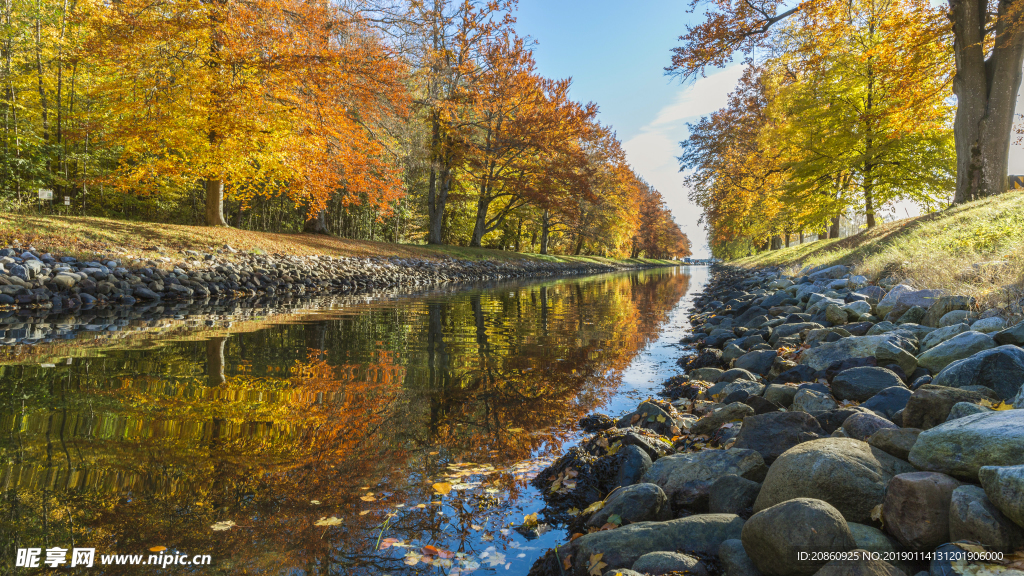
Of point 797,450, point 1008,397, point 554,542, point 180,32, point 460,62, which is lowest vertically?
point 554,542

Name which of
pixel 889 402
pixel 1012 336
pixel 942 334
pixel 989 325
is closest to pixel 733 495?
pixel 889 402

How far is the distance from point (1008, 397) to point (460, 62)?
73.7ft

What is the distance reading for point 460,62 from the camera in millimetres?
21859

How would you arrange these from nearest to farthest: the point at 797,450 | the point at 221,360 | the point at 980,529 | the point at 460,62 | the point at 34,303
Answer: the point at 980,529 < the point at 797,450 < the point at 221,360 < the point at 34,303 < the point at 460,62

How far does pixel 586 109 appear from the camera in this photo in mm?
29391

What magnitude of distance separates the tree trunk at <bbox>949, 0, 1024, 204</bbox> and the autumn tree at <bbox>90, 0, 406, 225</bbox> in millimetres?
13612

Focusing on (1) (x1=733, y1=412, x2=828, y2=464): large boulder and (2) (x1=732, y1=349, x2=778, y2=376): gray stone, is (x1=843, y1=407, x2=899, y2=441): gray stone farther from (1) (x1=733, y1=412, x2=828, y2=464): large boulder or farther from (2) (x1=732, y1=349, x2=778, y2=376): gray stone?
(2) (x1=732, y1=349, x2=778, y2=376): gray stone

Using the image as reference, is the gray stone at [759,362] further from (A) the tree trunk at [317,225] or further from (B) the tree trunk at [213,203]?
(A) the tree trunk at [317,225]

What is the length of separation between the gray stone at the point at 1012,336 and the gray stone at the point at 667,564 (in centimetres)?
340

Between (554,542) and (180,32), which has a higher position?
(180,32)

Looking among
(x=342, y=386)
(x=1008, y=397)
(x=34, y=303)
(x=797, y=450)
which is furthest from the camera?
(x=34, y=303)

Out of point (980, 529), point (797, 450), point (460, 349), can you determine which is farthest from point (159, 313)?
point (980, 529)

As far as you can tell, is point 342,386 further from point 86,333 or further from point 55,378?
point 86,333

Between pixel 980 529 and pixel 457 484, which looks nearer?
pixel 980 529
